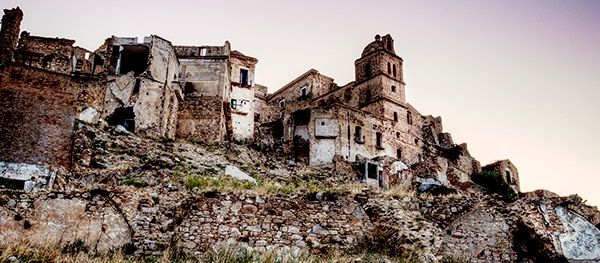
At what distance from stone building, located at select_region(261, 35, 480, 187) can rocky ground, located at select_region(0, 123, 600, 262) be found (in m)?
22.1

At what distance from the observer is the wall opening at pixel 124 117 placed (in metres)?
25.1

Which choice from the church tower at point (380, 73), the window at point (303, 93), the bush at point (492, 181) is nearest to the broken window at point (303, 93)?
the window at point (303, 93)

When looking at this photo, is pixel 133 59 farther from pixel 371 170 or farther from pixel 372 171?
pixel 372 171

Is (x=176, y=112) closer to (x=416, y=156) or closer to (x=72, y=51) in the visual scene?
(x=72, y=51)

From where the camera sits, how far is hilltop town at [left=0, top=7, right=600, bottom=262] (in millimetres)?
10258

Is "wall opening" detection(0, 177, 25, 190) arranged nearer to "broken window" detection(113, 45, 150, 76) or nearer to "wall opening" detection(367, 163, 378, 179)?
"broken window" detection(113, 45, 150, 76)

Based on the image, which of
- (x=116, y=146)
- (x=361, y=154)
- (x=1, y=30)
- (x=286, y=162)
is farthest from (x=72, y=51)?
(x=361, y=154)

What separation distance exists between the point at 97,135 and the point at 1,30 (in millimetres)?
10336

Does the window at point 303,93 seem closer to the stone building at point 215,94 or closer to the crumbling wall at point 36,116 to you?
the stone building at point 215,94

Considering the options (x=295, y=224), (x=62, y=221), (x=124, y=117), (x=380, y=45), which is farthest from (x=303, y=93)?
(x=62, y=221)

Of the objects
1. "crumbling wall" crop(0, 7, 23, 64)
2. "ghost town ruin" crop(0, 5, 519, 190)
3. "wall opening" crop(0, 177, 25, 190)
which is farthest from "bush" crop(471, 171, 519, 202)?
"crumbling wall" crop(0, 7, 23, 64)

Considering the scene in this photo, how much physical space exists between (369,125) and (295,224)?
1097 inches

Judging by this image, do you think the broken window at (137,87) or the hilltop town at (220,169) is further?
the broken window at (137,87)

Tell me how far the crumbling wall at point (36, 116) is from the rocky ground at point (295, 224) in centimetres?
884
